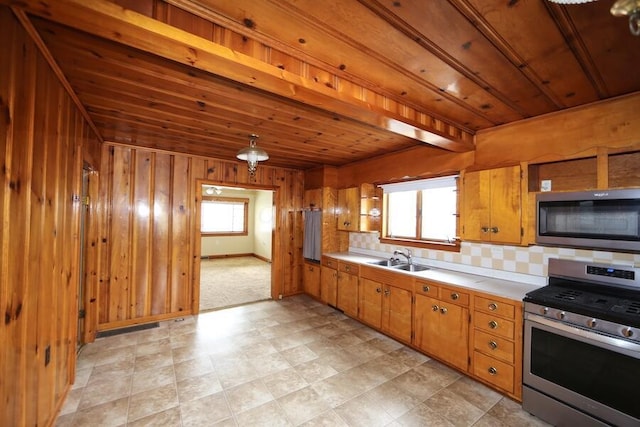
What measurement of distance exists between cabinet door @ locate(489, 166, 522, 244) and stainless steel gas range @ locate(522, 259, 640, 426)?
439 millimetres

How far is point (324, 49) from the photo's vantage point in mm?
1475

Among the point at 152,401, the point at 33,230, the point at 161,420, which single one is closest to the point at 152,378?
the point at 152,401

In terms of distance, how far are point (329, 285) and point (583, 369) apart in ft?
9.76

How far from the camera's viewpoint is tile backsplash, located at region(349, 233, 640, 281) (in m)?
2.11

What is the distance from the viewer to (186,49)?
124 centimetres

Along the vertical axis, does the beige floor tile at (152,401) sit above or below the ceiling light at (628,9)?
below

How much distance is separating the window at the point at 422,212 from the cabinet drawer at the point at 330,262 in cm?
84

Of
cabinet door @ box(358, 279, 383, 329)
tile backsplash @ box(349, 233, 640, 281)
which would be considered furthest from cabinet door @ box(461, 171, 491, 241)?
cabinet door @ box(358, 279, 383, 329)

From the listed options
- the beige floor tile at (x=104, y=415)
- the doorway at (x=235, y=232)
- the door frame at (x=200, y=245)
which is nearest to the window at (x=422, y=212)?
the door frame at (x=200, y=245)

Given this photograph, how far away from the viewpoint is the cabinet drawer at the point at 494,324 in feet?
7.05

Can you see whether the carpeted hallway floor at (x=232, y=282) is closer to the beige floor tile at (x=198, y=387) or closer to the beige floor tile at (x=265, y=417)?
the beige floor tile at (x=198, y=387)

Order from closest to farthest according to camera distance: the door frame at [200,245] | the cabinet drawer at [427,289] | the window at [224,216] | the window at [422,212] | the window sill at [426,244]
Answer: the cabinet drawer at [427,289] < the window sill at [426,244] < the window at [422,212] < the door frame at [200,245] < the window at [224,216]

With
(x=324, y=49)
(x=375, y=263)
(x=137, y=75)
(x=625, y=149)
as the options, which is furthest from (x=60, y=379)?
(x=625, y=149)

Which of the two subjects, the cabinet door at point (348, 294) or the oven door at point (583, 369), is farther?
the cabinet door at point (348, 294)
